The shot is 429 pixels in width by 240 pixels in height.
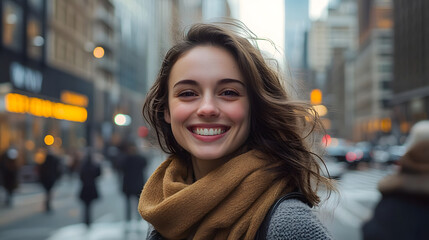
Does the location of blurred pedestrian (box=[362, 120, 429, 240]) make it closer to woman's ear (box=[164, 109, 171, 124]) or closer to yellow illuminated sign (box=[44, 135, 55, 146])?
woman's ear (box=[164, 109, 171, 124])

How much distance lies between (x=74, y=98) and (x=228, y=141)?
33.5 m

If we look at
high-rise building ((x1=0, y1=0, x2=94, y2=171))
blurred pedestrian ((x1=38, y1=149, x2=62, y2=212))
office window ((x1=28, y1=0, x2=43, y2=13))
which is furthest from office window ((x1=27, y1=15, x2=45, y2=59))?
blurred pedestrian ((x1=38, y1=149, x2=62, y2=212))

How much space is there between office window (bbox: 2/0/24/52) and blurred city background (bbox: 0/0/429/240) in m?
0.06

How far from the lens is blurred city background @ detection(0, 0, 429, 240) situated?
10438 millimetres

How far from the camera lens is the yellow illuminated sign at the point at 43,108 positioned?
22688 millimetres

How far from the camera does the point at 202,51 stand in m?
2.09

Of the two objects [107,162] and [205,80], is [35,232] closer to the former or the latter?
[205,80]

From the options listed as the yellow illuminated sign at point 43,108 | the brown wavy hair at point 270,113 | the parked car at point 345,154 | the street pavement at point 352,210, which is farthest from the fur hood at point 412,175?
the parked car at point 345,154

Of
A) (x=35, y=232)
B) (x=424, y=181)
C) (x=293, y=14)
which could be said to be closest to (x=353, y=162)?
(x=293, y=14)

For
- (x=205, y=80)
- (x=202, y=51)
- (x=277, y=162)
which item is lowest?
(x=277, y=162)

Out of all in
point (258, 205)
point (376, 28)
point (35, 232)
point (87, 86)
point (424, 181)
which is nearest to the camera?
point (258, 205)

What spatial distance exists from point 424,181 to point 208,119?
169 cm

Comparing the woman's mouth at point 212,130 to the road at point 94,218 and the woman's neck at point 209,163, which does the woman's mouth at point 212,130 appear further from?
the road at point 94,218

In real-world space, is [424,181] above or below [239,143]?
below
